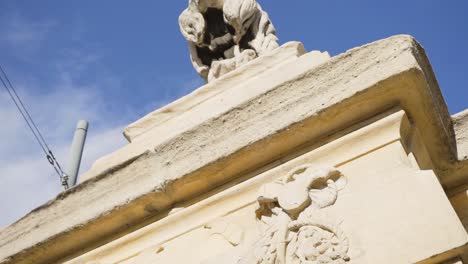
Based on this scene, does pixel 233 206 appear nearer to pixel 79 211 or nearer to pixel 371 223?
pixel 371 223

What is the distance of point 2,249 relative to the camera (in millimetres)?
2684

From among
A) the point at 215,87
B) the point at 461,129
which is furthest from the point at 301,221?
the point at 215,87

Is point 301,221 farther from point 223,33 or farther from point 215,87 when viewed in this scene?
point 223,33

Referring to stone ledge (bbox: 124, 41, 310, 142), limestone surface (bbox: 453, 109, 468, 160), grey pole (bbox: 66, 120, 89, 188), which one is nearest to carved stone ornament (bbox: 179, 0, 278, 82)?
stone ledge (bbox: 124, 41, 310, 142)

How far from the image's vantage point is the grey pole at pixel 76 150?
5.25 m

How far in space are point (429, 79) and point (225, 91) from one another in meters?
1.07

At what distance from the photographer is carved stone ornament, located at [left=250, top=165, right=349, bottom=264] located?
6.15ft

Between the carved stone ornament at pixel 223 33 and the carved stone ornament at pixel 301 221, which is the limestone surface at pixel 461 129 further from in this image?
the carved stone ornament at pixel 223 33

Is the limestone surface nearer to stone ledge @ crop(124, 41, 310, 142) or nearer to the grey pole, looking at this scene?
stone ledge @ crop(124, 41, 310, 142)

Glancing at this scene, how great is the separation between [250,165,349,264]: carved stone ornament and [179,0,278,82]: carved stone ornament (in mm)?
1326

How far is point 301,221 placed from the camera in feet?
6.56

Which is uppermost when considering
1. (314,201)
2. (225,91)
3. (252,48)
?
(252,48)

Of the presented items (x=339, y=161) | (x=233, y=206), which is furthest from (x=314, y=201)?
(x=233, y=206)

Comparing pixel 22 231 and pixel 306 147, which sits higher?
pixel 22 231
